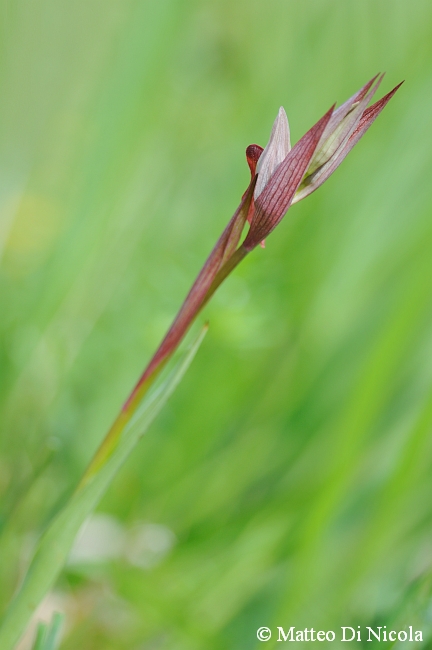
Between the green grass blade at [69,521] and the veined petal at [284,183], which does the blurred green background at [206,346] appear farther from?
the veined petal at [284,183]

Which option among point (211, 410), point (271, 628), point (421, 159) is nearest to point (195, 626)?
point (271, 628)

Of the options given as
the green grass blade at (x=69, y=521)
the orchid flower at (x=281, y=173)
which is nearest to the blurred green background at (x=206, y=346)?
the green grass blade at (x=69, y=521)

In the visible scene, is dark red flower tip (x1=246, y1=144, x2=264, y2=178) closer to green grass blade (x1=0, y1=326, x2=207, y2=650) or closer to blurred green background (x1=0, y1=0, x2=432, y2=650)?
green grass blade (x1=0, y1=326, x2=207, y2=650)

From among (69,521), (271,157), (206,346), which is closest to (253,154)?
(271,157)

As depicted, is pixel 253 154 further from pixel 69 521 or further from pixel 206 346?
pixel 206 346

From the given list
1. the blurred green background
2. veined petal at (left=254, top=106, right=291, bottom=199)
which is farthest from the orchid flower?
the blurred green background
